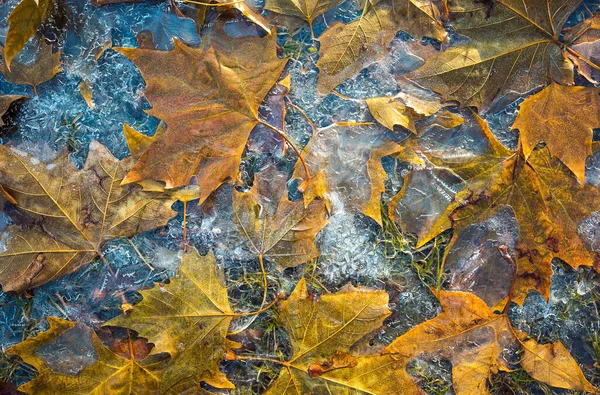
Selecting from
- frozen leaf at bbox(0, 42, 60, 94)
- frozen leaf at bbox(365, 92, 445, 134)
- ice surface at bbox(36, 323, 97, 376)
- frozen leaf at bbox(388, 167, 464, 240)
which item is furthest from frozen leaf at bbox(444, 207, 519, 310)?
frozen leaf at bbox(0, 42, 60, 94)

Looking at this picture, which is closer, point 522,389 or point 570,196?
point 570,196

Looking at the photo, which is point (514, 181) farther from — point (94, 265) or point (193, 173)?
point (94, 265)

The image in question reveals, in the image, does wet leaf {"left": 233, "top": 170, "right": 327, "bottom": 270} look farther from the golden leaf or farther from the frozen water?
the golden leaf

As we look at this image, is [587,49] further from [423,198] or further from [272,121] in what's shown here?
[272,121]

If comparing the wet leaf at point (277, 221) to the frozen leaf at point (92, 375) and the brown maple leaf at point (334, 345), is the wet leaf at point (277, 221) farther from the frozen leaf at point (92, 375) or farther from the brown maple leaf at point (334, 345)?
the frozen leaf at point (92, 375)

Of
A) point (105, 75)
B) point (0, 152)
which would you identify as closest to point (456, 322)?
point (105, 75)

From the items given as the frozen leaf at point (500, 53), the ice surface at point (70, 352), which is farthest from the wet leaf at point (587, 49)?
the ice surface at point (70, 352)

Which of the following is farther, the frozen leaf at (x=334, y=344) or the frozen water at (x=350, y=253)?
the frozen water at (x=350, y=253)
